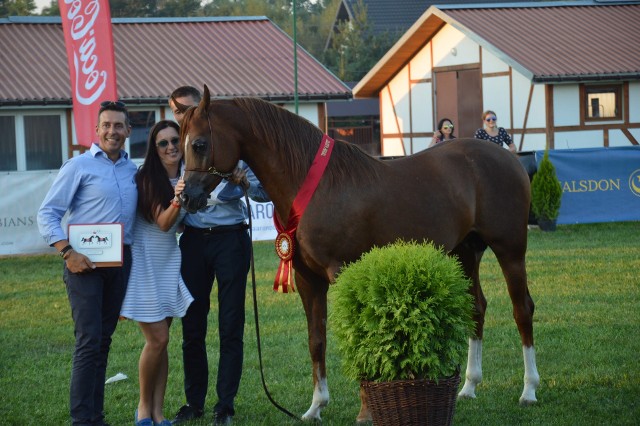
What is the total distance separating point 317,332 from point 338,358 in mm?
1651

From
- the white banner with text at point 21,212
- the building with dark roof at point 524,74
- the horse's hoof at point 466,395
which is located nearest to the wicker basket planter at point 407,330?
the horse's hoof at point 466,395

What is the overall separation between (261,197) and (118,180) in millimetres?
912

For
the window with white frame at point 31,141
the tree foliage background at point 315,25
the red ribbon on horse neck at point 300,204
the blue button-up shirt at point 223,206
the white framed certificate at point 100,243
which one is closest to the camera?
the white framed certificate at point 100,243

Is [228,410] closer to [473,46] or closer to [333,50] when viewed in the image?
[473,46]

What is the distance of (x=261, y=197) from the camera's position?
565 cm

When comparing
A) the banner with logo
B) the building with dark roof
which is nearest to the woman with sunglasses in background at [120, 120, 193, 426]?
the banner with logo

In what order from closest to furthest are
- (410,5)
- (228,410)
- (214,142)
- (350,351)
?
(350,351), (214,142), (228,410), (410,5)

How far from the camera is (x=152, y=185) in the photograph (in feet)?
17.1

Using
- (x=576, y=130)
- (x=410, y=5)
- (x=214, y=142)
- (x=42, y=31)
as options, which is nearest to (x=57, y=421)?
(x=214, y=142)

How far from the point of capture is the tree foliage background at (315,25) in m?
44.6

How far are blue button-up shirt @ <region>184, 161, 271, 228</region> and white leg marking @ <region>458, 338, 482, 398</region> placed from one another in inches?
72.2

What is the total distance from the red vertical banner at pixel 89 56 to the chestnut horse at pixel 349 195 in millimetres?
8520

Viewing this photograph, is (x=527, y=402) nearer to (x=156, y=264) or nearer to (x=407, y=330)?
(x=407, y=330)

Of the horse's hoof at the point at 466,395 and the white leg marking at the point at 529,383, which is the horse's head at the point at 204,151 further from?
the white leg marking at the point at 529,383
